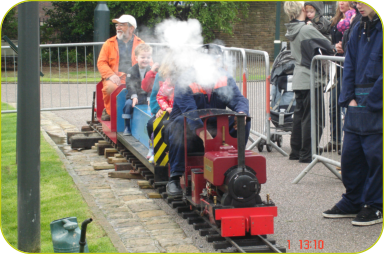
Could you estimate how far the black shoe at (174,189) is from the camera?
211 inches

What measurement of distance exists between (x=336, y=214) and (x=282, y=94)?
3369mm

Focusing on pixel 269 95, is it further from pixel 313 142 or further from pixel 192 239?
pixel 192 239

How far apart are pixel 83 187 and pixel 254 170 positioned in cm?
269

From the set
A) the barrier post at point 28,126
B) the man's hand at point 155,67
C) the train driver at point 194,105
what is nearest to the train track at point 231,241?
the train driver at point 194,105

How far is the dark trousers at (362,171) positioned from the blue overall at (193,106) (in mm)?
1043

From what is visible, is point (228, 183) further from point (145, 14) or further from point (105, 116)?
point (145, 14)

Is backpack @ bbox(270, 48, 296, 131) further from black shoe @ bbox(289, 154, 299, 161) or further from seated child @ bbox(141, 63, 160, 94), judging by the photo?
seated child @ bbox(141, 63, 160, 94)

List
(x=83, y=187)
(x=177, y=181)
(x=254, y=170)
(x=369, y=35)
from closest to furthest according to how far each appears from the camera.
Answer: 1. (x=254, y=170)
2. (x=369, y=35)
3. (x=177, y=181)
4. (x=83, y=187)

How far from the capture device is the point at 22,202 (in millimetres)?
4121

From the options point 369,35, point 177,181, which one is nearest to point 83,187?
point 177,181

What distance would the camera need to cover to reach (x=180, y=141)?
520 cm

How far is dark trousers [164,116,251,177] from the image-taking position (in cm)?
516

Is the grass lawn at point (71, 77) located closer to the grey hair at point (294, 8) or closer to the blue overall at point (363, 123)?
the grey hair at point (294, 8)

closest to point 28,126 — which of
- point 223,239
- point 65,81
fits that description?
point 223,239
